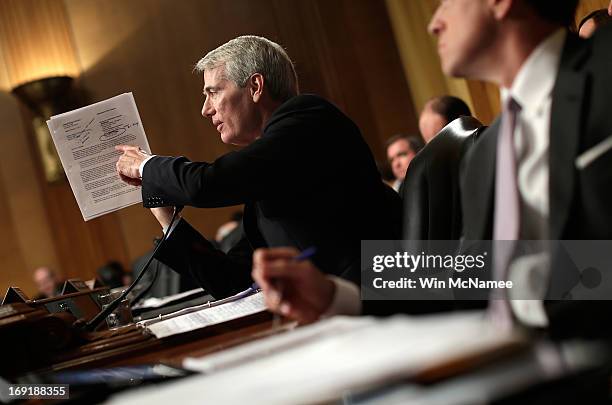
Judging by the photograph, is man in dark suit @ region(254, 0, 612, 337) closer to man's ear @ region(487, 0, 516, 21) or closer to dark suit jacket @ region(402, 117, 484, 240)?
man's ear @ region(487, 0, 516, 21)

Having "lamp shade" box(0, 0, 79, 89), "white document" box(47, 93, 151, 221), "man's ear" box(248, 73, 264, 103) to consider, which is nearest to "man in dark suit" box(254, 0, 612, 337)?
"man's ear" box(248, 73, 264, 103)

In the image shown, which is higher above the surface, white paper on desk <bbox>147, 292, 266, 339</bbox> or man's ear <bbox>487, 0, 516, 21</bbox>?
man's ear <bbox>487, 0, 516, 21</bbox>

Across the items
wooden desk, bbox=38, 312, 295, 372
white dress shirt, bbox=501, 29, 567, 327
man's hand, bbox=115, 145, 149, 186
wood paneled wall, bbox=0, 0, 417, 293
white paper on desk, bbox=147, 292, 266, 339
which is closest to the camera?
white dress shirt, bbox=501, 29, 567, 327

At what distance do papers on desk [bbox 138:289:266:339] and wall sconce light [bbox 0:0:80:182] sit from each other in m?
5.94

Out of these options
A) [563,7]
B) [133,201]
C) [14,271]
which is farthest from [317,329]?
[14,271]

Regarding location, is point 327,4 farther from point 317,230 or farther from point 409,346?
point 409,346

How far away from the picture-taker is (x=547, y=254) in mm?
1395

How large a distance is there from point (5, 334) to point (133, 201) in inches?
39.3

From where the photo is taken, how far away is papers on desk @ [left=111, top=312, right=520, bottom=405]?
32.7 inches

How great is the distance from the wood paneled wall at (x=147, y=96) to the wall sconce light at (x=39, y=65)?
0.15 meters

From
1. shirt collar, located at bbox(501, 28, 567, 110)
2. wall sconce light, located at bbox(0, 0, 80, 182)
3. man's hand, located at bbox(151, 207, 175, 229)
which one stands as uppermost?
wall sconce light, located at bbox(0, 0, 80, 182)

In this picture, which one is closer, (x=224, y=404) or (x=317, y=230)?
(x=224, y=404)

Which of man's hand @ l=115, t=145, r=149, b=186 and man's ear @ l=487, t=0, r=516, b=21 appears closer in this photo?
man's ear @ l=487, t=0, r=516, b=21

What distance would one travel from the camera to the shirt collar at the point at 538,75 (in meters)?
1.48
